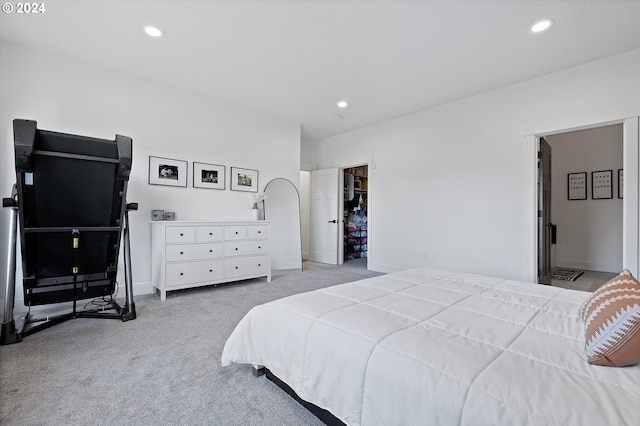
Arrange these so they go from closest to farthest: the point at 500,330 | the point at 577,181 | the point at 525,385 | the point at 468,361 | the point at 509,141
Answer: the point at 525,385 → the point at 468,361 → the point at 500,330 → the point at 509,141 → the point at 577,181

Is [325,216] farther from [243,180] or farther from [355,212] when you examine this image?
[243,180]

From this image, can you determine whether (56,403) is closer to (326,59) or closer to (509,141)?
(326,59)

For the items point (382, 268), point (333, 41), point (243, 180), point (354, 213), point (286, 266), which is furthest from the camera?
point (354, 213)

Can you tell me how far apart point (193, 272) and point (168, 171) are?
1.37 meters

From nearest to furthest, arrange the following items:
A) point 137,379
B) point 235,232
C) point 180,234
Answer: point 137,379, point 180,234, point 235,232

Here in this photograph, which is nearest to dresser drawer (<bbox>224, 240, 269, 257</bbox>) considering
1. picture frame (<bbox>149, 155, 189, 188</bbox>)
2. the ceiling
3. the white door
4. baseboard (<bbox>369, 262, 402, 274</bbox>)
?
picture frame (<bbox>149, 155, 189, 188</bbox>)


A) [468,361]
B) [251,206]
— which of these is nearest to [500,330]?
[468,361]

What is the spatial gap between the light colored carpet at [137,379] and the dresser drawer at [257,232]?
4.95ft

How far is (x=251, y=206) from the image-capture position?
4.68 metres

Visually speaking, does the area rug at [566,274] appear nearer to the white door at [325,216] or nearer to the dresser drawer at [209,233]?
the white door at [325,216]

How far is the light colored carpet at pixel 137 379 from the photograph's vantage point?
143cm

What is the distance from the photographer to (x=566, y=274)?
4.98 metres

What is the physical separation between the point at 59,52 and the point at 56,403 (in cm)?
340

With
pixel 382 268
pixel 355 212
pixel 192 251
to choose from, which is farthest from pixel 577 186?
pixel 192 251
